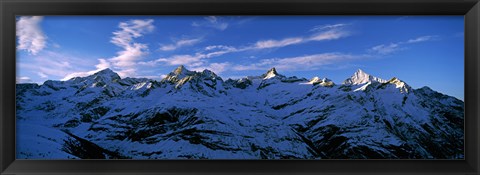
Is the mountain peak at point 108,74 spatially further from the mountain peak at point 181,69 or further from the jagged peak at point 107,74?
the mountain peak at point 181,69

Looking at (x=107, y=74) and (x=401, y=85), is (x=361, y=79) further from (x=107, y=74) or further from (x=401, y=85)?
(x=107, y=74)

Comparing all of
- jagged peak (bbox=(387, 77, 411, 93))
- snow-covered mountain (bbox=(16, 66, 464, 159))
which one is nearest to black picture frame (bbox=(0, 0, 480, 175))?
snow-covered mountain (bbox=(16, 66, 464, 159))

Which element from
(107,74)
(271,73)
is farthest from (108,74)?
(271,73)

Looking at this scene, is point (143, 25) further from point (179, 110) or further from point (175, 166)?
point (175, 166)
